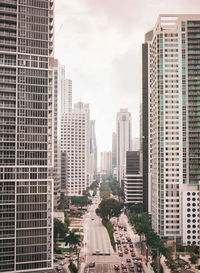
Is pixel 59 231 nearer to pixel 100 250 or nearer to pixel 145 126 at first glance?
pixel 100 250

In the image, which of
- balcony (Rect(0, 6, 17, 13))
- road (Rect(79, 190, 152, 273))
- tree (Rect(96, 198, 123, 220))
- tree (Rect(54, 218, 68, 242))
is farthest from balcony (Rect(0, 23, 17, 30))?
tree (Rect(96, 198, 123, 220))

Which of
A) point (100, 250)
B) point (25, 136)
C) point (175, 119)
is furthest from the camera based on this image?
point (175, 119)

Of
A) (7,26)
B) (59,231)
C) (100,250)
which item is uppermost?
(7,26)

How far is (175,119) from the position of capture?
372 feet

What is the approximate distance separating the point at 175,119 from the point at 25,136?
61.7 meters

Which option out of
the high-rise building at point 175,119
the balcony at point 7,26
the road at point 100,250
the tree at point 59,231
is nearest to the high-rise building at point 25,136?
the balcony at point 7,26

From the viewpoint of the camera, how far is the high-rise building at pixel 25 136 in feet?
242

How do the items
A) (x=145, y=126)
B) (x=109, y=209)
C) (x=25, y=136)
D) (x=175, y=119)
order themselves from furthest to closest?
(x=145, y=126)
(x=109, y=209)
(x=175, y=119)
(x=25, y=136)

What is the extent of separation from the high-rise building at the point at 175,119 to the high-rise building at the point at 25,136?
50431 mm

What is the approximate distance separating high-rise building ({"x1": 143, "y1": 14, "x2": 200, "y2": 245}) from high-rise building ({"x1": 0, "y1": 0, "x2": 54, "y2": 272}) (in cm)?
5043

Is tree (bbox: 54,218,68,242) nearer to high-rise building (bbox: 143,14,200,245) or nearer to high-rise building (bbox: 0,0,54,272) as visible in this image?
high-rise building (bbox: 0,0,54,272)

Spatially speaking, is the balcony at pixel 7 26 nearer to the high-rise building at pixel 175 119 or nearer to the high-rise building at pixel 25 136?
the high-rise building at pixel 25 136

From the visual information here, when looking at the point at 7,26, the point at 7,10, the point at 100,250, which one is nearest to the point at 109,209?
the point at 100,250

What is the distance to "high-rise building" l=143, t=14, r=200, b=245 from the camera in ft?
363
